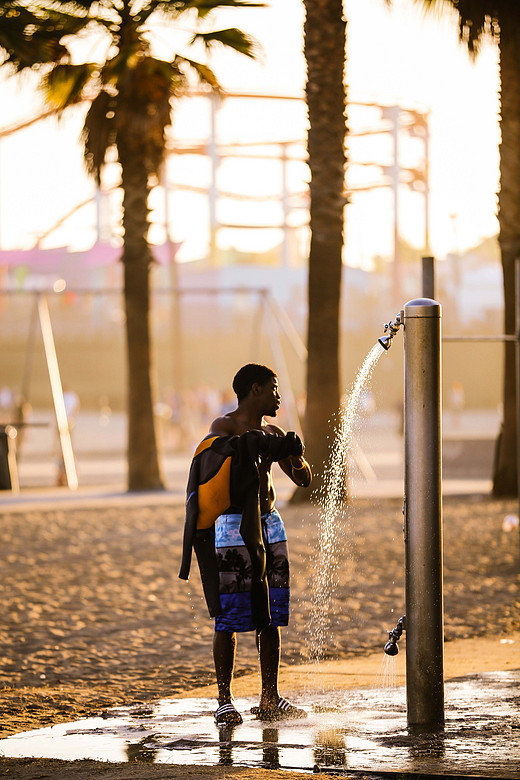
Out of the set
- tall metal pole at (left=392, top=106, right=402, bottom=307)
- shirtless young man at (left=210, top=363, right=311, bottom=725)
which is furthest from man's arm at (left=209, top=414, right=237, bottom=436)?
tall metal pole at (left=392, top=106, right=402, bottom=307)

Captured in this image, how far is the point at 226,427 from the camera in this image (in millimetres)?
5012

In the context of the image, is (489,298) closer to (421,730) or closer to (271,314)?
(271,314)

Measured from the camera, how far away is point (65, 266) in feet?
258

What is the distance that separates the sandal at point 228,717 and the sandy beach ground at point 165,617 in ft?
2.19

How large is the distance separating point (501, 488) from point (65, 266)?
64.9 metres

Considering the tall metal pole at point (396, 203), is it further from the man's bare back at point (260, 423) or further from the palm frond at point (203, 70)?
the man's bare back at point (260, 423)

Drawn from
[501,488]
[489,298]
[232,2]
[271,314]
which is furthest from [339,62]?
[489,298]

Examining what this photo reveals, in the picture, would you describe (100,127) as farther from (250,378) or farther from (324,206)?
(250,378)

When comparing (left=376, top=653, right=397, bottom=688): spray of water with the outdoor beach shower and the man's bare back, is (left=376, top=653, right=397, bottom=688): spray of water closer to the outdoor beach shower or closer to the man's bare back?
the outdoor beach shower

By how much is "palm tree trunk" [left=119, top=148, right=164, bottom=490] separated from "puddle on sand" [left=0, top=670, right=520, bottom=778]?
39.9 ft

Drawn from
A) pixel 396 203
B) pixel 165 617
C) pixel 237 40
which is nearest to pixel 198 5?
pixel 237 40

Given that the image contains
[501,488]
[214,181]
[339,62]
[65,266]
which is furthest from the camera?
[65,266]

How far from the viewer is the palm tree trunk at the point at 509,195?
50.2 feet

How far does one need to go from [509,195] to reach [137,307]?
5201 mm
